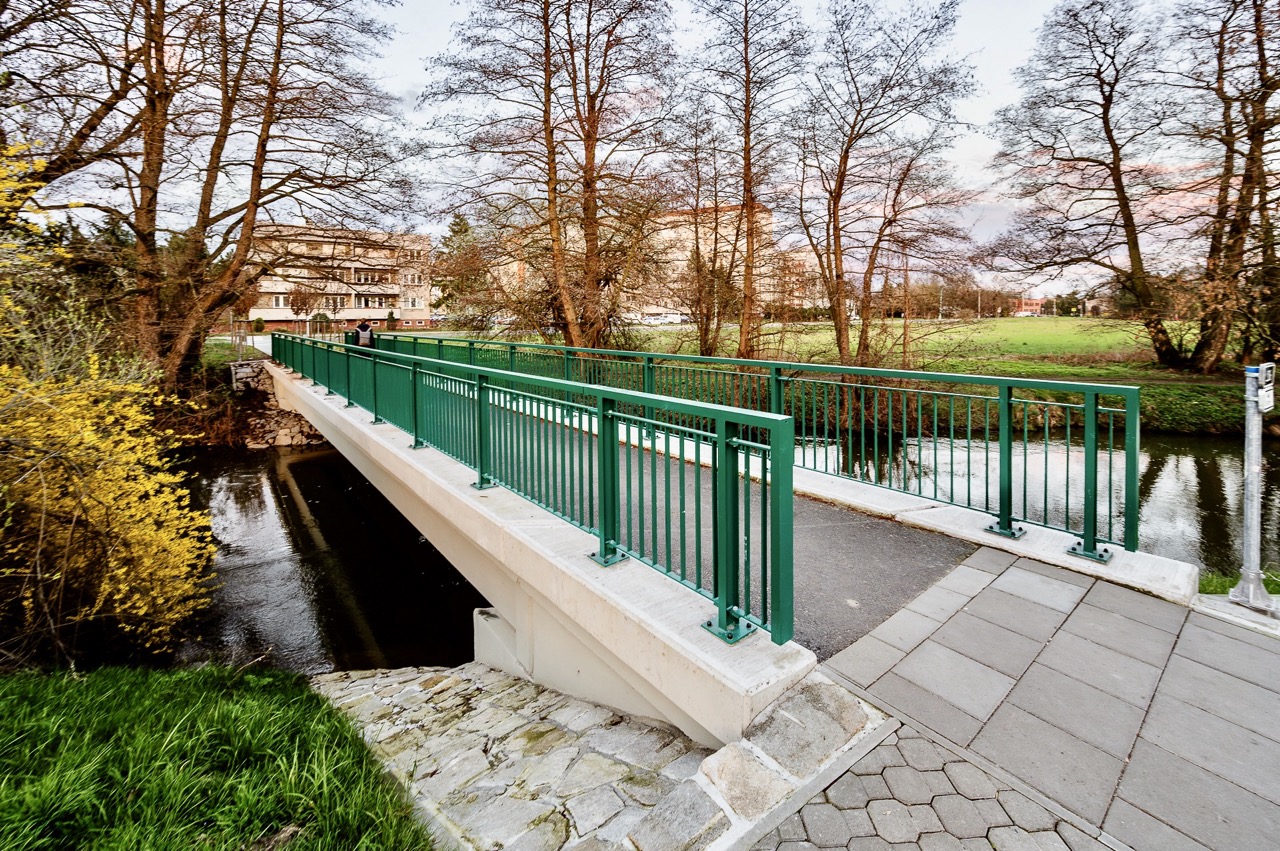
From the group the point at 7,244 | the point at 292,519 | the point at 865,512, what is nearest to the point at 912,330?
the point at 865,512

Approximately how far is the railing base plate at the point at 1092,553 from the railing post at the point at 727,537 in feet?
8.15

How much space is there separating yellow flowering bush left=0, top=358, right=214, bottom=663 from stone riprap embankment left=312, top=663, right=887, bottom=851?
3174mm

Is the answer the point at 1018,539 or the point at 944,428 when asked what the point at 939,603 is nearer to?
the point at 1018,539

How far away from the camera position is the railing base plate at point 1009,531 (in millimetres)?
4359

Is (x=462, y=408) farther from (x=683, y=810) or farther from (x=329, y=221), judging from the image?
(x=329, y=221)

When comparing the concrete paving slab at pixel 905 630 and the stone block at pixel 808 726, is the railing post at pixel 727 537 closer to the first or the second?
the stone block at pixel 808 726

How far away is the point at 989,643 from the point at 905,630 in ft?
1.28

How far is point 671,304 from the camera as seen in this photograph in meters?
17.0

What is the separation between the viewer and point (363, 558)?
995 cm

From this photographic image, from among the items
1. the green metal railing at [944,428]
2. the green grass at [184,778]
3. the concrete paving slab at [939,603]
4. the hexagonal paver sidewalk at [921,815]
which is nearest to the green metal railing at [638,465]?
the hexagonal paver sidewalk at [921,815]

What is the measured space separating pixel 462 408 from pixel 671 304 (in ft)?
38.2

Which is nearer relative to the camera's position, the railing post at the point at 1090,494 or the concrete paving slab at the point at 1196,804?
the concrete paving slab at the point at 1196,804

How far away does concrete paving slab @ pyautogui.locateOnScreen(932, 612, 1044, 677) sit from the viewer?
2.95 metres

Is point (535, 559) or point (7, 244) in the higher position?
point (7, 244)
